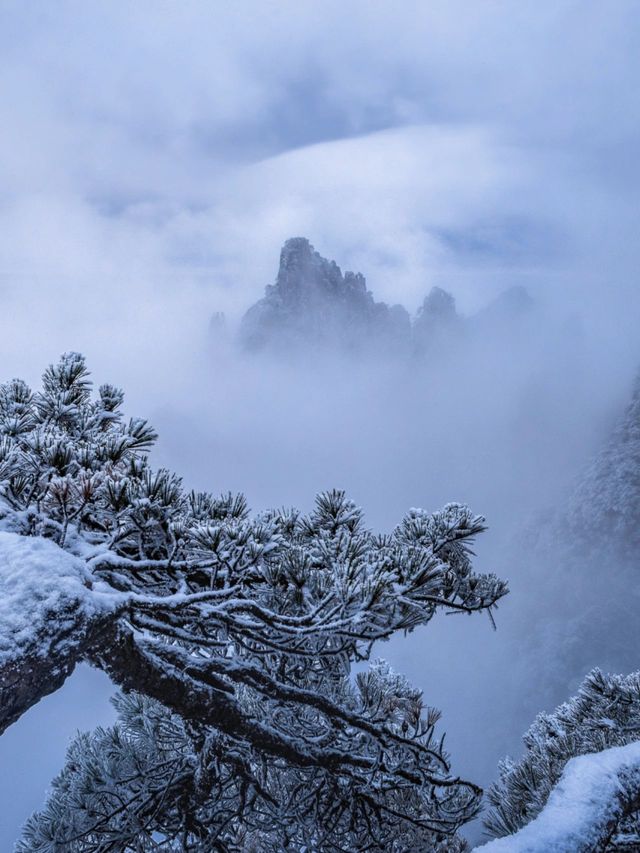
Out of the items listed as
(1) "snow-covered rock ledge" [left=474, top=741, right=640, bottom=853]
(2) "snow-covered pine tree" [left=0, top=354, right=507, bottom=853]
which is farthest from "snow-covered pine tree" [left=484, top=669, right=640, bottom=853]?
(2) "snow-covered pine tree" [left=0, top=354, right=507, bottom=853]

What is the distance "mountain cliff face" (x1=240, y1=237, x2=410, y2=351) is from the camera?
11312 cm

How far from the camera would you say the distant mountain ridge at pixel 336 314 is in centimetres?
11388

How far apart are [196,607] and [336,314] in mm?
124351

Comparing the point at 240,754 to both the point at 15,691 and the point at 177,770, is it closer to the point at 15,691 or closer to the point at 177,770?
the point at 177,770

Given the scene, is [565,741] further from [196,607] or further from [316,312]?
[316,312]

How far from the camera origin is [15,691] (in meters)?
1.51

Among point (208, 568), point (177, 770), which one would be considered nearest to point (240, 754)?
point (177, 770)

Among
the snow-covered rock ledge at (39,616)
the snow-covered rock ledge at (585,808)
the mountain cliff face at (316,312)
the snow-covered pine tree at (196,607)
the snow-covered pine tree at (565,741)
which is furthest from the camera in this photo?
the mountain cliff face at (316,312)

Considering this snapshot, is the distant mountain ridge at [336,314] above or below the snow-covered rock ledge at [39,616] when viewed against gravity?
A: above

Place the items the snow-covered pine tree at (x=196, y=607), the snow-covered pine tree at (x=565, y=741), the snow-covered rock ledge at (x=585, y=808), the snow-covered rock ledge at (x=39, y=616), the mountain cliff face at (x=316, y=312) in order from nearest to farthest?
the snow-covered rock ledge at (x=39, y=616), the snow-covered rock ledge at (x=585, y=808), the snow-covered pine tree at (x=196, y=607), the snow-covered pine tree at (x=565, y=741), the mountain cliff face at (x=316, y=312)

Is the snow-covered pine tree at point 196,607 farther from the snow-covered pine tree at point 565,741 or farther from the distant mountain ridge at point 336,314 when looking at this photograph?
the distant mountain ridge at point 336,314

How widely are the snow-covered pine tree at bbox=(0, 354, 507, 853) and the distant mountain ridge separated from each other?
371 feet

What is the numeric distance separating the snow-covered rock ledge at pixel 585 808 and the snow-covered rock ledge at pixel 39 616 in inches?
51.7

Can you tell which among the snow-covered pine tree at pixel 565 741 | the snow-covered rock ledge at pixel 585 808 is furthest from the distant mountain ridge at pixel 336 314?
the snow-covered rock ledge at pixel 585 808
